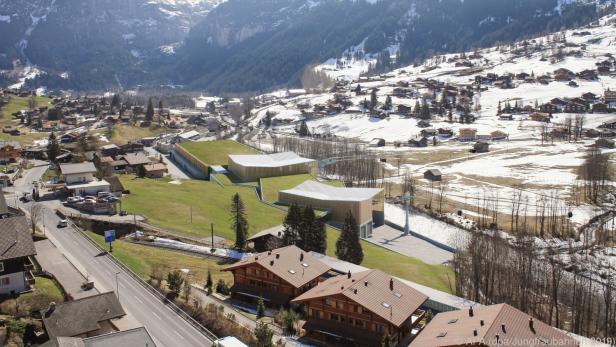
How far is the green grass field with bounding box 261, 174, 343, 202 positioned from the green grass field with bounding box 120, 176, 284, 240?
2.19m

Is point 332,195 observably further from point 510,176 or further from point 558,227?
point 510,176

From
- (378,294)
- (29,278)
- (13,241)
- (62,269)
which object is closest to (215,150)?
(62,269)

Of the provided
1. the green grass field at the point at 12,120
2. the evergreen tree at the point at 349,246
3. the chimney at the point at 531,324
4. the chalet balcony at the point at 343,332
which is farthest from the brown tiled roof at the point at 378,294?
the green grass field at the point at 12,120

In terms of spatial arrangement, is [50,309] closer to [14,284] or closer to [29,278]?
[14,284]

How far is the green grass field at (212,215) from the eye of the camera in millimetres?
59900

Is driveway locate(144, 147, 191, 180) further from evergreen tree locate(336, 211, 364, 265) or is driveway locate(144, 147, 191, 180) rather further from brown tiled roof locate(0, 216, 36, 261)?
brown tiled roof locate(0, 216, 36, 261)

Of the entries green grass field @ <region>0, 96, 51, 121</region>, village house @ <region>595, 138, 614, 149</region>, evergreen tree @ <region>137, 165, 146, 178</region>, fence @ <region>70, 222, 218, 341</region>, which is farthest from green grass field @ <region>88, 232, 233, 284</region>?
green grass field @ <region>0, 96, 51, 121</region>

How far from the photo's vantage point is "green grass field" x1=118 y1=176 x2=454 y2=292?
197 ft

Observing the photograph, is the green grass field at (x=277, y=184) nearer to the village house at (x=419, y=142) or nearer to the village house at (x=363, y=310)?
the village house at (x=363, y=310)

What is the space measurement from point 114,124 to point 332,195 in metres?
101

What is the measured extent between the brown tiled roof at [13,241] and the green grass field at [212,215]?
988 cm

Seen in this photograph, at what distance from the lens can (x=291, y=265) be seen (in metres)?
46.6

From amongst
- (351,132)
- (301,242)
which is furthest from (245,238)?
(351,132)

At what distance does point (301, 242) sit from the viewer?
57844 mm
